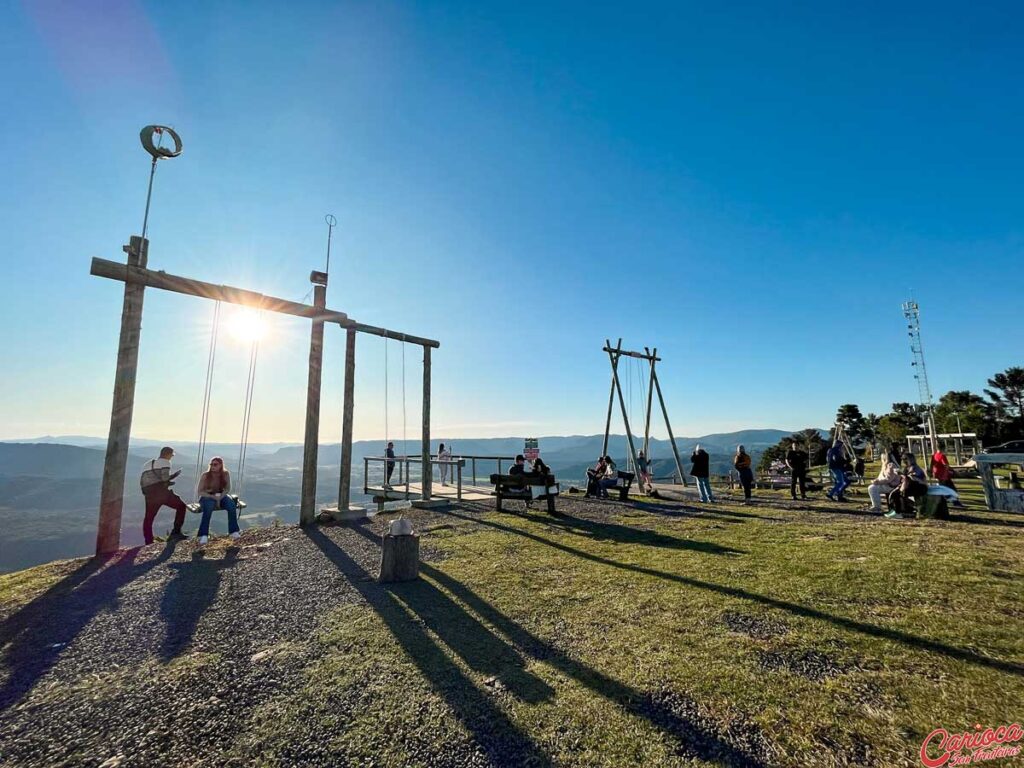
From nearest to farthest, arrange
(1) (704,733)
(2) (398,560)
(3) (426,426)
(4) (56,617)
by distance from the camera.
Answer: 1. (1) (704,733)
2. (4) (56,617)
3. (2) (398,560)
4. (3) (426,426)

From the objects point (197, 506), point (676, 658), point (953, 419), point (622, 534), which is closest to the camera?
point (676, 658)

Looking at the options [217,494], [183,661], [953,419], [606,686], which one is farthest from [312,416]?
[953,419]

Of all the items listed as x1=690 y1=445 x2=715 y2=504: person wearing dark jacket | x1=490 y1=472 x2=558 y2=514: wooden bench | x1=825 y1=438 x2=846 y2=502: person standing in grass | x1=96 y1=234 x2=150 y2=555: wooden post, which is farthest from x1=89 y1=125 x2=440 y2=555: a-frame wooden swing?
x1=825 y1=438 x2=846 y2=502: person standing in grass

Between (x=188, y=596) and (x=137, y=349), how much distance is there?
469 cm

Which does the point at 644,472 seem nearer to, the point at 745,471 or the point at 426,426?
the point at 745,471

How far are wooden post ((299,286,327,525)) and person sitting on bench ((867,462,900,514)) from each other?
13080 millimetres

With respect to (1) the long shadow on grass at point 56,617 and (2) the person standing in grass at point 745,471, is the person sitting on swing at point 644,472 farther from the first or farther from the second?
(1) the long shadow on grass at point 56,617

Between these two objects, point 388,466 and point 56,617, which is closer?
point 56,617

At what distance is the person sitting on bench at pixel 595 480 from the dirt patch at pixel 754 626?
1111 centimetres

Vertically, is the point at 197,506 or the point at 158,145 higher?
the point at 158,145

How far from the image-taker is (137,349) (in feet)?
24.7

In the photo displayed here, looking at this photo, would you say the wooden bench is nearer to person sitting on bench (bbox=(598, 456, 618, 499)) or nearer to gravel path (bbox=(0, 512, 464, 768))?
person sitting on bench (bbox=(598, 456, 618, 499))

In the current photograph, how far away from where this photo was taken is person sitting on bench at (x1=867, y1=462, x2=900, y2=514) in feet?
34.3

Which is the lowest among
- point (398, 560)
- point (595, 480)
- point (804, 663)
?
point (804, 663)
